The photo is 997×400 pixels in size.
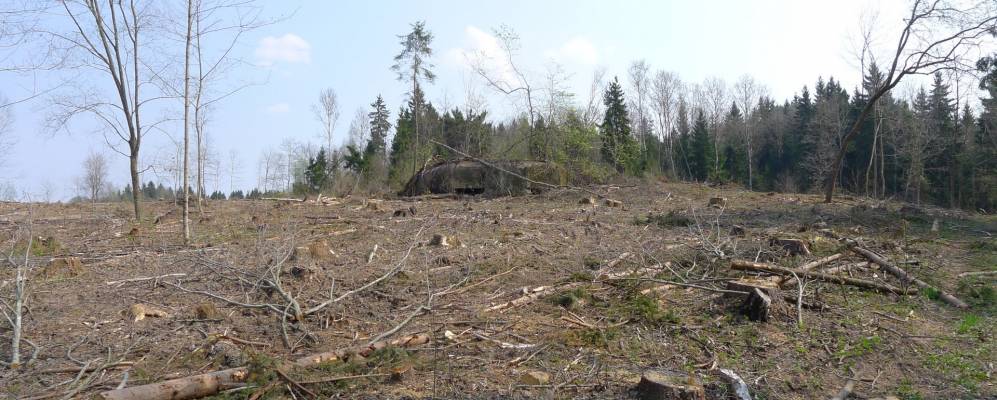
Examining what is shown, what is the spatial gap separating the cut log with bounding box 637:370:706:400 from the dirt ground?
0.43ft

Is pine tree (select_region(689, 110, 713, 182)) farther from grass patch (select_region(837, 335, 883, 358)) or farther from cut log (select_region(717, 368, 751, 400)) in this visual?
cut log (select_region(717, 368, 751, 400))

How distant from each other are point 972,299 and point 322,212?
11.6 meters

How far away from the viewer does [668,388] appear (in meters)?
3.33

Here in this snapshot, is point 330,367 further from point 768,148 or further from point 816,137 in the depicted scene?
point 768,148

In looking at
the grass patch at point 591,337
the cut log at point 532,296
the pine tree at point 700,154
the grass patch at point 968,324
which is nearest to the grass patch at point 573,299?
the cut log at point 532,296

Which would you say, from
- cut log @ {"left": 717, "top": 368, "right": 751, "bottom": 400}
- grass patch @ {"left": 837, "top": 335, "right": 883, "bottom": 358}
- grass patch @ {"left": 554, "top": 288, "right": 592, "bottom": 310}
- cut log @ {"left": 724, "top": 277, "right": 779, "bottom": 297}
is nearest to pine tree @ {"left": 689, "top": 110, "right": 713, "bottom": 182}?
cut log @ {"left": 724, "top": 277, "right": 779, "bottom": 297}

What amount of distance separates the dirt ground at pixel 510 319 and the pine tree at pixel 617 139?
1260cm

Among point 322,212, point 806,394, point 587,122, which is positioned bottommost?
point 806,394

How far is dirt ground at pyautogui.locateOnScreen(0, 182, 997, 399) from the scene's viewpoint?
12.5ft

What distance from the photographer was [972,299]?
→ 571 cm

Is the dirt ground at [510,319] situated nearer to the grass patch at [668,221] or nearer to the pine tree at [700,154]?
the grass patch at [668,221]

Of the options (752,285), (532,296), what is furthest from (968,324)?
(532,296)

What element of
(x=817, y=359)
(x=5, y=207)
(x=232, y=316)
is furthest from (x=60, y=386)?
(x=5, y=207)

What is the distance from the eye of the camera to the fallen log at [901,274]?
5545 millimetres
